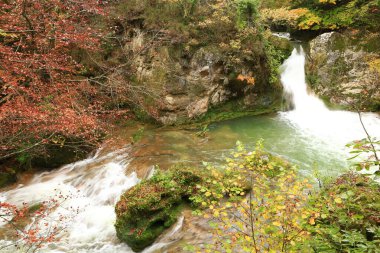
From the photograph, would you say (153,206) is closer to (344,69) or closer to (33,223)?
(33,223)

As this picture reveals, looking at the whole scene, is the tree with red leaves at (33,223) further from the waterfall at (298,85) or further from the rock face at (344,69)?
the rock face at (344,69)

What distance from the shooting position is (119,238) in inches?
228

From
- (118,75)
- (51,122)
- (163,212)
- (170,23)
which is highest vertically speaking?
(170,23)

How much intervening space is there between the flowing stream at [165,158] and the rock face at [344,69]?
70 centimetres

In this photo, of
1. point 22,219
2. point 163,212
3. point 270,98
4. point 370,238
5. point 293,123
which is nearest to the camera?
point 370,238

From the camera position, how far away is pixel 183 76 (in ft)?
38.7

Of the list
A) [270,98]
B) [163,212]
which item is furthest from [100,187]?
[270,98]

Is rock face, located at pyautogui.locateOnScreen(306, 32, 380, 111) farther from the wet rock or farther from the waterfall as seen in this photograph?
the wet rock

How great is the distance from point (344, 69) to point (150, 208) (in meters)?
11.4

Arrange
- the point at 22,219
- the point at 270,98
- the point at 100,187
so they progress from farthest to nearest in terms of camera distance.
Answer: the point at 270,98
the point at 100,187
the point at 22,219

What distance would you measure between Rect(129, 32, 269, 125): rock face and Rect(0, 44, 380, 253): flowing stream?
42.8 inches

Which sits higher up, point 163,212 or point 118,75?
point 118,75

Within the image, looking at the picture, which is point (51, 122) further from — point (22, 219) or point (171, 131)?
point (171, 131)

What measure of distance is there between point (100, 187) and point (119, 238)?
2.22 metres
